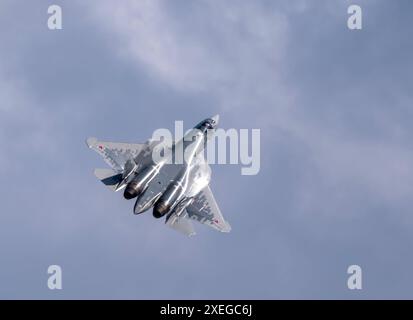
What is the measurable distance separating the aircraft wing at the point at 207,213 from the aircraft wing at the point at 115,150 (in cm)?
1096

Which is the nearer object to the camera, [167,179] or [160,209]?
[160,209]

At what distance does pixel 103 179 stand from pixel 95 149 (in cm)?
730

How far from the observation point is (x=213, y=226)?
279ft

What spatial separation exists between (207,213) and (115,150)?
52.6 ft

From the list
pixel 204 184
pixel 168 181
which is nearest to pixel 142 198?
pixel 168 181

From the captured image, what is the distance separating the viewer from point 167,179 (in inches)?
3258

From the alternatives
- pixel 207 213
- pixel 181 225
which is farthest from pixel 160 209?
pixel 207 213

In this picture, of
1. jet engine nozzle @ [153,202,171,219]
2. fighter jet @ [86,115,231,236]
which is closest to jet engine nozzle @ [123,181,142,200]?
fighter jet @ [86,115,231,236]

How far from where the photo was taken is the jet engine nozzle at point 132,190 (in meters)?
79.7

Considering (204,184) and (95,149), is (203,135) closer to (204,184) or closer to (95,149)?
(204,184)

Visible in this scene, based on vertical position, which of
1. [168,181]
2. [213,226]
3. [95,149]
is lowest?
[213,226]

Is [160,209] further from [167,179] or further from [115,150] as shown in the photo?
[115,150]

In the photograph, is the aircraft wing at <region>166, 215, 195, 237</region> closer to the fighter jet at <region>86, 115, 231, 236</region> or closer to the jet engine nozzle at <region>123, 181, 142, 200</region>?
the fighter jet at <region>86, 115, 231, 236</region>

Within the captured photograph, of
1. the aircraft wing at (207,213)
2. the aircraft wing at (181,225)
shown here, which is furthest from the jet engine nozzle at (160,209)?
the aircraft wing at (207,213)
